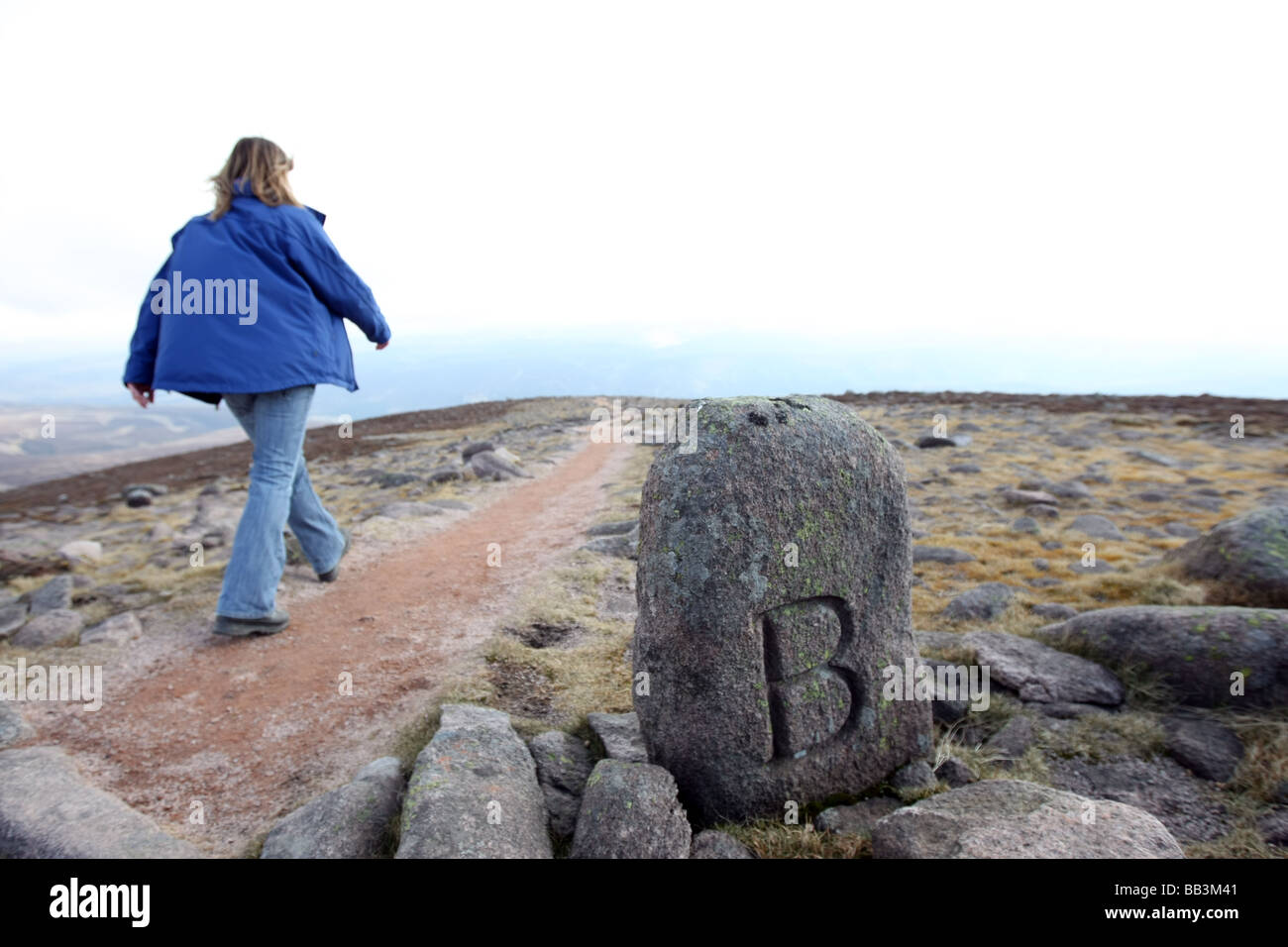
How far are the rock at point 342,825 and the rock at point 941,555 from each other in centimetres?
695

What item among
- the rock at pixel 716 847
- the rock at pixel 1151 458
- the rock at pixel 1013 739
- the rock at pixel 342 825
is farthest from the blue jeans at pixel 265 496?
the rock at pixel 1151 458

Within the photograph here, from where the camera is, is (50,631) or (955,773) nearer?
(955,773)

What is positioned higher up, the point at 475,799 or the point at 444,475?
the point at 444,475

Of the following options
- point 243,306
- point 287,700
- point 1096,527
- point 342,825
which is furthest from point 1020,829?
point 1096,527

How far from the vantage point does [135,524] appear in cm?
1469

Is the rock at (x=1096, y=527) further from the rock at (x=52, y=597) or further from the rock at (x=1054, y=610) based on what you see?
the rock at (x=52, y=597)

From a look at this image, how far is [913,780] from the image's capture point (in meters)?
4.26

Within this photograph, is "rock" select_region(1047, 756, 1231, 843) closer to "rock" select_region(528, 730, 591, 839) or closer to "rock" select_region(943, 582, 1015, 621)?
"rock" select_region(943, 582, 1015, 621)

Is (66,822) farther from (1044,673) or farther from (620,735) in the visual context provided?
(1044,673)

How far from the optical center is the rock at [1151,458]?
47.8 feet

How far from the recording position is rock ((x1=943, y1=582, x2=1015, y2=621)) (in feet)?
22.4

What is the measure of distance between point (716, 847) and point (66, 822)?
3647 mm

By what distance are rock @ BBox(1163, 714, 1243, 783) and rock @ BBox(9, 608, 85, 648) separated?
30.7ft
